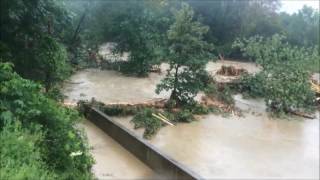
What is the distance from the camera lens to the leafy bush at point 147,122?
12605 mm

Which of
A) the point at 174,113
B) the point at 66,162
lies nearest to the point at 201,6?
the point at 174,113

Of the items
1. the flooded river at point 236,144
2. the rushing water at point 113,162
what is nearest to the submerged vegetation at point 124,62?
the flooded river at point 236,144

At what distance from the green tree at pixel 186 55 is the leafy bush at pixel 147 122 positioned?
208 cm

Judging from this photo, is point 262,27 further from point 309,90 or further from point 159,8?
point 309,90

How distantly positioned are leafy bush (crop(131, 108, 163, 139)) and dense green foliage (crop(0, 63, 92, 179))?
570cm

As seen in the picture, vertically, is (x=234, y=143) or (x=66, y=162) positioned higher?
(x=66, y=162)

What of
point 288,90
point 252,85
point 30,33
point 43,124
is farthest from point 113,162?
point 252,85

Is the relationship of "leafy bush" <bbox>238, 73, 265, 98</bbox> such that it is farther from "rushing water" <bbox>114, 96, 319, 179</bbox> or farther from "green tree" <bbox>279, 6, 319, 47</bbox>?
"green tree" <bbox>279, 6, 319, 47</bbox>

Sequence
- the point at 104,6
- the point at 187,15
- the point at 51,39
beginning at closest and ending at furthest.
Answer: the point at 51,39 < the point at 187,15 < the point at 104,6

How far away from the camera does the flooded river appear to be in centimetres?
1030

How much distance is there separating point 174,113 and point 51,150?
→ 29.3 feet

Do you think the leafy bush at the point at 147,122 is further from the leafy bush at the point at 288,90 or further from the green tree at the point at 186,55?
the leafy bush at the point at 288,90

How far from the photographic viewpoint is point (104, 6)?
24.3 meters

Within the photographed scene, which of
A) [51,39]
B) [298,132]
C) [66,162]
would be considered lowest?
[298,132]
